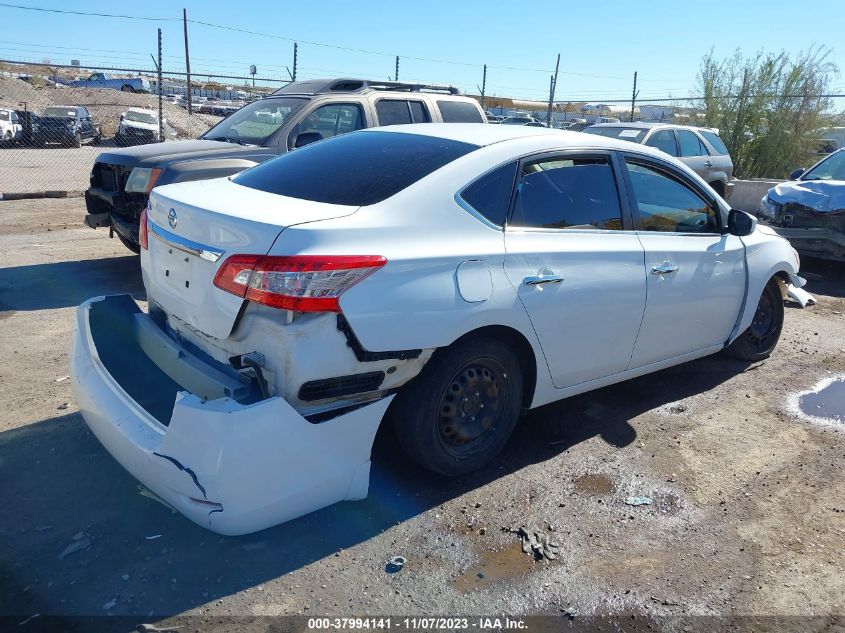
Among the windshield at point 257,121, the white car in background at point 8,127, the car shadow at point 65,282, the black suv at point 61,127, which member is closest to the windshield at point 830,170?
the windshield at point 257,121

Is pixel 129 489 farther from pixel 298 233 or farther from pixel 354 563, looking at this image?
pixel 298 233

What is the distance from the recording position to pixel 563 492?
3562mm

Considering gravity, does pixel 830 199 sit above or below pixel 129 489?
above

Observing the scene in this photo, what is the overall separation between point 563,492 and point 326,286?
1709 mm

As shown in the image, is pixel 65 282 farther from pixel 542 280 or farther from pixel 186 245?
pixel 542 280

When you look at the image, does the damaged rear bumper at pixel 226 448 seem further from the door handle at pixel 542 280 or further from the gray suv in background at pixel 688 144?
the gray suv in background at pixel 688 144

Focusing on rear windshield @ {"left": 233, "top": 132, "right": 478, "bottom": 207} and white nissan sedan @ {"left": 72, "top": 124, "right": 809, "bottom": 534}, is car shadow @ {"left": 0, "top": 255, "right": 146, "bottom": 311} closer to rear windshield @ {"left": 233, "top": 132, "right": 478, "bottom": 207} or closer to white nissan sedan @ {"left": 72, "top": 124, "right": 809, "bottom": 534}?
white nissan sedan @ {"left": 72, "top": 124, "right": 809, "bottom": 534}

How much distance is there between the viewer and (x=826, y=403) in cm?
489

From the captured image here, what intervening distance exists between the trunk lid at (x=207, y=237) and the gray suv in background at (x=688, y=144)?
32.9 ft

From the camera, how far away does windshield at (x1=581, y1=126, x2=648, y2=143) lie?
471 inches

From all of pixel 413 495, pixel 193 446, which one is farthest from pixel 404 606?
pixel 193 446

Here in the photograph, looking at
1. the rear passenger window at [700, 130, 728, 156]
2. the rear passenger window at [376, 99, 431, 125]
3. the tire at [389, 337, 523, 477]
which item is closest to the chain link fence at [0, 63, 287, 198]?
the rear passenger window at [376, 99, 431, 125]

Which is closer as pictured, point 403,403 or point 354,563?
point 354,563

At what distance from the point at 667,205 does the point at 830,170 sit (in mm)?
6730
